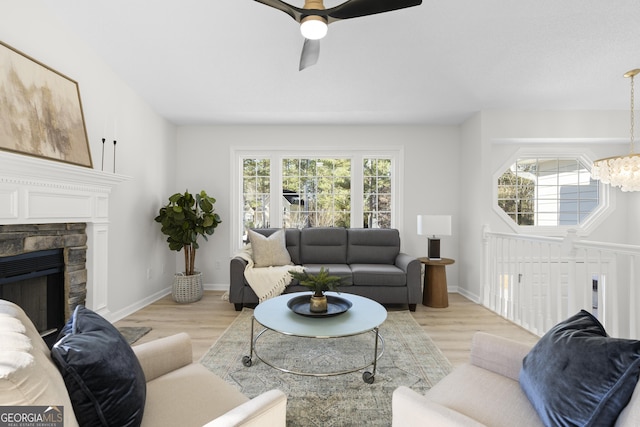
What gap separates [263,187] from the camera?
4762 millimetres

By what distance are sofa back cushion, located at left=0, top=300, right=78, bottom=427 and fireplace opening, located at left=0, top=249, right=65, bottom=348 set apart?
1.79m

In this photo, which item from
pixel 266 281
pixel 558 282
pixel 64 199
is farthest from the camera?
pixel 266 281

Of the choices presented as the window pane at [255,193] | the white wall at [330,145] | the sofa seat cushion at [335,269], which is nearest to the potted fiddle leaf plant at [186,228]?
the white wall at [330,145]

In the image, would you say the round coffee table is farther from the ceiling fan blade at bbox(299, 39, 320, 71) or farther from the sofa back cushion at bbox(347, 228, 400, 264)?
the ceiling fan blade at bbox(299, 39, 320, 71)

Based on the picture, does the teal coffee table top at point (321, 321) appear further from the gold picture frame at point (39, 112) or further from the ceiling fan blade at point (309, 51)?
the gold picture frame at point (39, 112)

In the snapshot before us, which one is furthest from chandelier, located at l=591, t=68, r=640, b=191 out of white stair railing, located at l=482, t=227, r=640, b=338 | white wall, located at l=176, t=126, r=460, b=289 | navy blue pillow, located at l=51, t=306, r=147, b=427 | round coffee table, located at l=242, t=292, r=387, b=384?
navy blue pillow, located at l=51, t=306, r=147, b=427

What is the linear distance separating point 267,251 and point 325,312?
175 centimetres

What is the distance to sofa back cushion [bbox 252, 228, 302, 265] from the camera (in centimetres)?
417

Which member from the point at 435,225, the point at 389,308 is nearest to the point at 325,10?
the point at 435,225

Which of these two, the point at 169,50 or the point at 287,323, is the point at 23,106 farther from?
the point at 287,323

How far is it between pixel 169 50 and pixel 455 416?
11.1 feet

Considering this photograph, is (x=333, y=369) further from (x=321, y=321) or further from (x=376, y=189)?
(x=376, y=189)

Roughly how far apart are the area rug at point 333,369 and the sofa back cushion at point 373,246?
119cm

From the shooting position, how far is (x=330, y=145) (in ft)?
15.1
